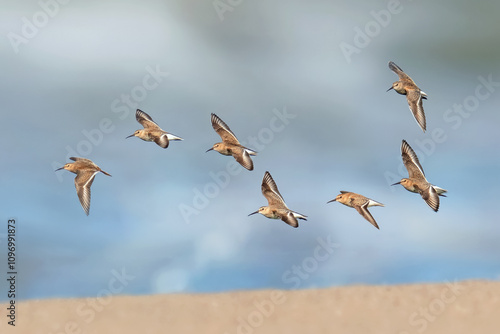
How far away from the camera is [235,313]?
31281mm

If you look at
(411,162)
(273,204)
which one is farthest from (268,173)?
(411,162)

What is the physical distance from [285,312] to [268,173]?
741 centimetres

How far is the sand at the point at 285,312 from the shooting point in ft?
95.8

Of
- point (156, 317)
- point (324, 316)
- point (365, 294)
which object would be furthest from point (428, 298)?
point (156, 317)

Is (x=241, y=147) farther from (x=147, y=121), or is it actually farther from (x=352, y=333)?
(x=352, y=333)

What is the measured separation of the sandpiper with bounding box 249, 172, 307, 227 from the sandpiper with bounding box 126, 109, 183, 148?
3.47 metres

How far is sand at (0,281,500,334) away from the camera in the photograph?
29.2 meters

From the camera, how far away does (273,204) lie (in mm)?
25812

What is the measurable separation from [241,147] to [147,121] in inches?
153

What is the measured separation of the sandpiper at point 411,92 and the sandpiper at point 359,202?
3.26 meters

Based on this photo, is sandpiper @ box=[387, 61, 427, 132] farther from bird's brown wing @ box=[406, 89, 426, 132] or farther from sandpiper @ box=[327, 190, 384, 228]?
sandpiper @ box=[327, 190, 384, 228]

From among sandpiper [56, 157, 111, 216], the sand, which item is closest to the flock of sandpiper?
sandpiper [56, 157, 111, 216]

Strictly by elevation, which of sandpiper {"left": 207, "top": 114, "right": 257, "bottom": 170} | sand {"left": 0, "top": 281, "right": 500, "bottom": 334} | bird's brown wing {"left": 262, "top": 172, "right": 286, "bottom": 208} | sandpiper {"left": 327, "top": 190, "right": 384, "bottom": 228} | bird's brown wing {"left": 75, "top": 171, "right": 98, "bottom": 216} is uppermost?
sandpiper {"left": 207, "top": 114, "right": 257, "bottom": 170}

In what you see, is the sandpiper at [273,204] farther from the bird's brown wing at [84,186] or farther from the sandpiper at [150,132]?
the bird's brown wing at [84,186]
